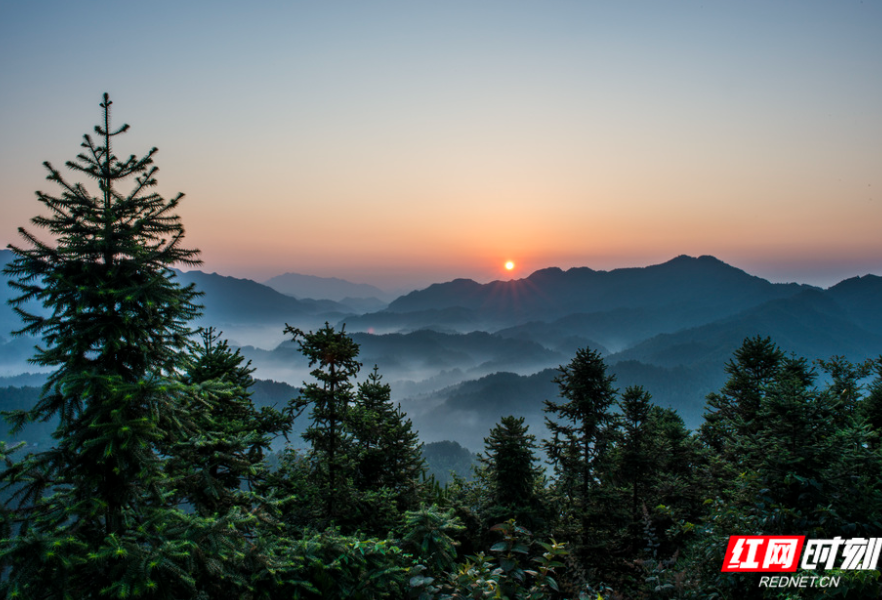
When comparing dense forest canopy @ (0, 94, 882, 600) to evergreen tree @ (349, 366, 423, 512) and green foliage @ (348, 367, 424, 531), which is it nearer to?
green foliage @ (348, 367, 424, 531)

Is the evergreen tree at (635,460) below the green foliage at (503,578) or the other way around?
below

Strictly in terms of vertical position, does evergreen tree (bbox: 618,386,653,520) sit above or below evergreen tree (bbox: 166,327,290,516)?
below

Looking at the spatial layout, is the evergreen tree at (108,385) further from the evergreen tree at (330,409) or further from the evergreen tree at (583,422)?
the evergreen tree at (583,422)

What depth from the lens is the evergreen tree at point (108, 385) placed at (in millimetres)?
5676

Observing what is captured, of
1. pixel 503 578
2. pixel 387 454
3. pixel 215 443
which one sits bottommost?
pixel 387 454

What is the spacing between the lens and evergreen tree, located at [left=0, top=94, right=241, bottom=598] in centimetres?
568

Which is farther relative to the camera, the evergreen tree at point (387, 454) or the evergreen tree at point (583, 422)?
the evergreen tree at point (583, 422)

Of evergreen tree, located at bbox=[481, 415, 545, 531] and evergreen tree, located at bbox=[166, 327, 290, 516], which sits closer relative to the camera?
evergreen tree, located at bbox=[166, 327, 290, 516]

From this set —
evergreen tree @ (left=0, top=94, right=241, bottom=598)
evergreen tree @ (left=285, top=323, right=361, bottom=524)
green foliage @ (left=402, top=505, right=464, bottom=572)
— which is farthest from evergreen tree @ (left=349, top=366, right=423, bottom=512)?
evergreen tree @ (left=0, top=94, right=241, bottom=598)

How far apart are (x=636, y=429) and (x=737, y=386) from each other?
9.47 metres

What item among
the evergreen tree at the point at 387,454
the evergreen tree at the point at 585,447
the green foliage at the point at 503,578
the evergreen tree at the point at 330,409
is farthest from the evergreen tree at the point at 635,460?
the green foliage at the point at 503,578

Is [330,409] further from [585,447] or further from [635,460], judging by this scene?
[635,460]

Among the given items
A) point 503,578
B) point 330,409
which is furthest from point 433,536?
point 330,409

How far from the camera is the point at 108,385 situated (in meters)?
5.97
